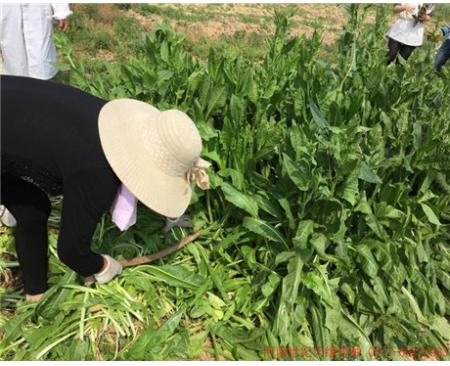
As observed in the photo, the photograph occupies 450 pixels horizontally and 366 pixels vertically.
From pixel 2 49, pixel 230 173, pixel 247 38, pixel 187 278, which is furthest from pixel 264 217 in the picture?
pixel 247 38

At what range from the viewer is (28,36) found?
138 inches

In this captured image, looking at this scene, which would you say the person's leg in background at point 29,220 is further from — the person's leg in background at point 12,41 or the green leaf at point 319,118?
the person's leg in background at point 12,41

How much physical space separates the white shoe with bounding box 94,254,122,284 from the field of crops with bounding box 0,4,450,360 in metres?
0.12

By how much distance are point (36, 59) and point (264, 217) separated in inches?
95.4

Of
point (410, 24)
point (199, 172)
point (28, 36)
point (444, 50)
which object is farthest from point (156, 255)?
point (444, 50)

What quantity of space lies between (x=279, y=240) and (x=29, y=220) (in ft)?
4.02

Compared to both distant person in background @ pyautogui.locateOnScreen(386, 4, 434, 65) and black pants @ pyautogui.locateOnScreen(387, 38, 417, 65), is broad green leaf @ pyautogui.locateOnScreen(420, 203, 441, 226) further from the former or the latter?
black pants @ pyautogui.locateOnScreen(387, 38, 417, 65)

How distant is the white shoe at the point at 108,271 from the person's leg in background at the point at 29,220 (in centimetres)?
27

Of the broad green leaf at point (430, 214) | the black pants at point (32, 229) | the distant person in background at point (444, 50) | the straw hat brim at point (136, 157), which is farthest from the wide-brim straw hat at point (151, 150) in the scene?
the distant person in background at point (444, 50)

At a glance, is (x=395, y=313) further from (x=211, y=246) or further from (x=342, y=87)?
(x=342, y=87)

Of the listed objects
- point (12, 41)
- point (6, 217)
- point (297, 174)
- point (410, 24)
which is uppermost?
point (410, 24)

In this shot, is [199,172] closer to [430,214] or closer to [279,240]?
[279,240]

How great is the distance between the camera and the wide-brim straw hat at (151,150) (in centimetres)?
159

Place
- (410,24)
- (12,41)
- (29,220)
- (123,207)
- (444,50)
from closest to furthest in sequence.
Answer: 1. (123,207)
2. (29,220)
3. (12,41)
4. (410,24)
5. (444,50)
